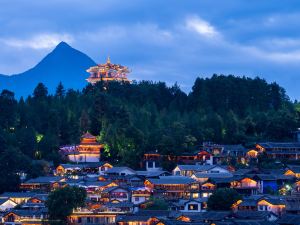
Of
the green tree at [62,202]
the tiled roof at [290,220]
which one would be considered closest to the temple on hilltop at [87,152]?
the green tree at [62,202]

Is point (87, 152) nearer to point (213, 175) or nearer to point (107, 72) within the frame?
point (213, 175)

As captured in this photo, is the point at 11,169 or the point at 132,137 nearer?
the point at 11,169

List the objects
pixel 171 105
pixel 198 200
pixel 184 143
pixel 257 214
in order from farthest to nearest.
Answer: pixel 171 105 < pixel 184 143 < pixel 198 200 < pixel 257 214

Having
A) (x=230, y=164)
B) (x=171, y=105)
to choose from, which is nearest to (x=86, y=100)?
(x=171, y=105)

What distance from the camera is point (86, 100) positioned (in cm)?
6506

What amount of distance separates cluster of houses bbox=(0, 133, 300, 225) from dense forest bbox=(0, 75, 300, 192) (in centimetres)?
141

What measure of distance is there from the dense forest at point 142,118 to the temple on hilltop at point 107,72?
682cm

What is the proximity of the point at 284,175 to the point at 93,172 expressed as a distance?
12.7 metres

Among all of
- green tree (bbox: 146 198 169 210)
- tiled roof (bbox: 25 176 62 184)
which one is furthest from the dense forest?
green tree (bbox: 146 198 169 210)

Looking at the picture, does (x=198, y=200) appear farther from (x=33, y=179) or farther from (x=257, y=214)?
(x=33, y=179)

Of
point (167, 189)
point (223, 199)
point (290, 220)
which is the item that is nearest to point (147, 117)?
point (167, 189)

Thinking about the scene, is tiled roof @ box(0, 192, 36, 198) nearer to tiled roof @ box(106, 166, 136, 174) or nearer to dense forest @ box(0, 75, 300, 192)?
dense forest @ box(0, 75, 300, 192)

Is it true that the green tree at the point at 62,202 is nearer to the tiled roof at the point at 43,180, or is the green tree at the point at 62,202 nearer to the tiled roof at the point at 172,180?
the tiled roof at the point at 172,180

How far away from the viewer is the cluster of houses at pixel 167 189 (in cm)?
3778
